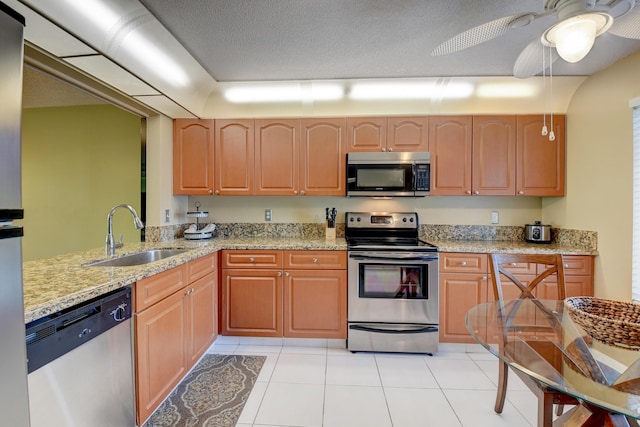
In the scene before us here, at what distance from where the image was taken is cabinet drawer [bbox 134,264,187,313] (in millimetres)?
1586

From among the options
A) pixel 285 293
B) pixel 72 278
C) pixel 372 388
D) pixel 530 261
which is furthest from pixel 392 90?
pixel 72 278

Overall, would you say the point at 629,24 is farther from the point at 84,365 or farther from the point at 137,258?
the point at 137,258

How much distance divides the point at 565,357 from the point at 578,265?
6.05 ft

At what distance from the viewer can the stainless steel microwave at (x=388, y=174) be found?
2.79 meters

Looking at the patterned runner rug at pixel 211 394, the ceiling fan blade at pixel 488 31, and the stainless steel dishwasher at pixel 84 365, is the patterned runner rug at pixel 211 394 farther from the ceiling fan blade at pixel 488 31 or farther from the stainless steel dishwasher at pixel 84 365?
the ceiling fan blade at pixel 488 31

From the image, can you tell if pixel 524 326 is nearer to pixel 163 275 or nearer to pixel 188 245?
pixel 163 275

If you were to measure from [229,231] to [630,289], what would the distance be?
3493mm

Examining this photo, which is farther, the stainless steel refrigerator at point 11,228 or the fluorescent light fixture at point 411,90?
the fluorescent light fixture at point 411,90

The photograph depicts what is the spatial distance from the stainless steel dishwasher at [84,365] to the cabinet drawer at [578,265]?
10.5 ft

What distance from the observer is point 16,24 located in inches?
35.3

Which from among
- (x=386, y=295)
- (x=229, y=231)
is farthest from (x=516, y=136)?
(x=229, y=231)

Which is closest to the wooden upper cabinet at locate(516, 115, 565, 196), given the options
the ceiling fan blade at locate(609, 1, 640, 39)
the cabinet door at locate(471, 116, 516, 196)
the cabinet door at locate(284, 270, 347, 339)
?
the cabinet door at locate(471, 116, 516, 196)

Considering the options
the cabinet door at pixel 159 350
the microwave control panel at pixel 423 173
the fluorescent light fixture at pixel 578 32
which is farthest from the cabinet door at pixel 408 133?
the cabinet door at pixel 159 350

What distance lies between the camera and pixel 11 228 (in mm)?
873
